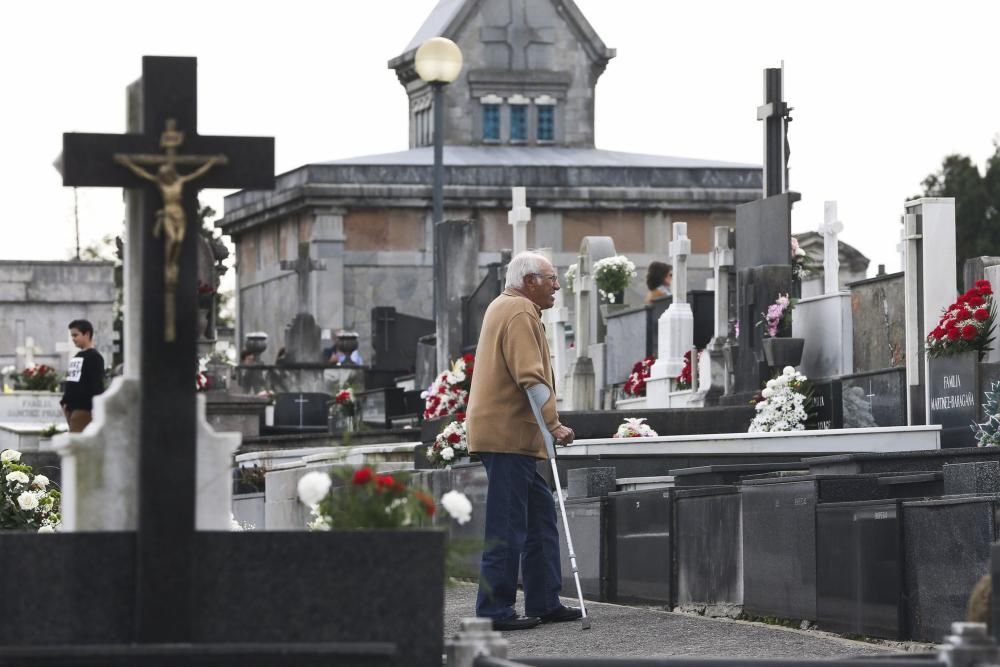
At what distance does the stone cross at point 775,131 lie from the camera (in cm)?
2164

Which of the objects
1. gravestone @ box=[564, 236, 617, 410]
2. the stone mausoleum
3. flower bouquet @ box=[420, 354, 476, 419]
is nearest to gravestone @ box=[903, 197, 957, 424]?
flower bouquet @ box=[420, 354, 476, 419]

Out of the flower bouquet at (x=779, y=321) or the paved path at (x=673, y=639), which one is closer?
the paved path at (x=673, y=639)

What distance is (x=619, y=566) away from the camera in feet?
42.9

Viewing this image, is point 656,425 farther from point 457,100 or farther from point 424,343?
point 457,100

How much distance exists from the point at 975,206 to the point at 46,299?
22.5 meters

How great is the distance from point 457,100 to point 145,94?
158 feet

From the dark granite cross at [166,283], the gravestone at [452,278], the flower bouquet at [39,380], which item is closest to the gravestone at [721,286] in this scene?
the gravestone at [452,278]

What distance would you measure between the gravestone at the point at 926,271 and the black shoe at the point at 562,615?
647cm

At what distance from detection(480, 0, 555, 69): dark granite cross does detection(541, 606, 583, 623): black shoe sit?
146 ft

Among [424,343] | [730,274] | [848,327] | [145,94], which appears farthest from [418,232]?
[145,94]

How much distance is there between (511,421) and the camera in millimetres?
10656

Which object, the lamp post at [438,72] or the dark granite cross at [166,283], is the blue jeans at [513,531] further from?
the lamp post at [438,72]

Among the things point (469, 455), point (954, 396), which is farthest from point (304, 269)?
point (469, 455)

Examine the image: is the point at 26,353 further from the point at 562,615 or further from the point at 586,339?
the point at 562,615
